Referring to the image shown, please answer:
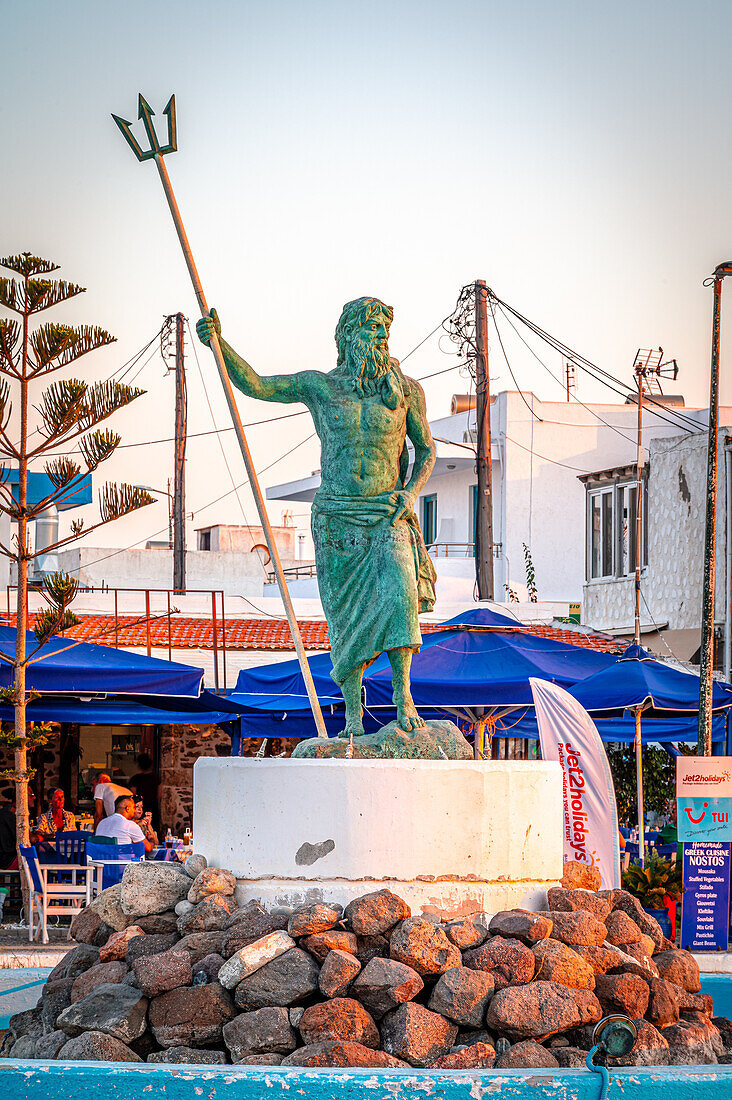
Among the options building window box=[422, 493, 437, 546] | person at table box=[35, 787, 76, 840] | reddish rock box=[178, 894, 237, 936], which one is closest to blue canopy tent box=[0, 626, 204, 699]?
person at table box=[35, 787, 76, 840]

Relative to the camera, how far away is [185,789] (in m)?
18.8

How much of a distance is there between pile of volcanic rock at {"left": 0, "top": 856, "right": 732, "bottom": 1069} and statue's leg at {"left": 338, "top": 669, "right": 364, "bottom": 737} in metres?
0.99

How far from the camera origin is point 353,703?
680 centimetres

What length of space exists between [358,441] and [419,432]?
1.47ft

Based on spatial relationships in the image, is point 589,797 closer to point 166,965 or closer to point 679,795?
point 679,795

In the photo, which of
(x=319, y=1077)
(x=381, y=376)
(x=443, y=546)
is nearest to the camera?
(x=319, y=1077)

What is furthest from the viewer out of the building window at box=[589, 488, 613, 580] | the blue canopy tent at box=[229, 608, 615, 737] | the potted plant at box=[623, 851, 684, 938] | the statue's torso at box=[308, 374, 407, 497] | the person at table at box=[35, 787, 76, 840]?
the building window at box=[589, 488, 613, 580]

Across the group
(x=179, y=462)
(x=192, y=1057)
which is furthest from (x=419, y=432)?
(x=179, y=462)

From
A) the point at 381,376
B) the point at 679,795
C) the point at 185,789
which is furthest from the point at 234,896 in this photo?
the point at 185,789

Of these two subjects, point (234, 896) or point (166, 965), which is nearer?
point (166, 965)

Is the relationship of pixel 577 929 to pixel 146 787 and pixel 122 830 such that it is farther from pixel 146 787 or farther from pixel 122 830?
pixel 146 787

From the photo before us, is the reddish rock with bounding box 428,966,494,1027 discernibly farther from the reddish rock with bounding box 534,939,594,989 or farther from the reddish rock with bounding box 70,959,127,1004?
the reddish rock with bounding box 70,959,127,1004

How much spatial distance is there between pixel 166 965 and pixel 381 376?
306cm

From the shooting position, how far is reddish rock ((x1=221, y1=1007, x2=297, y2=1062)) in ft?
17.1
